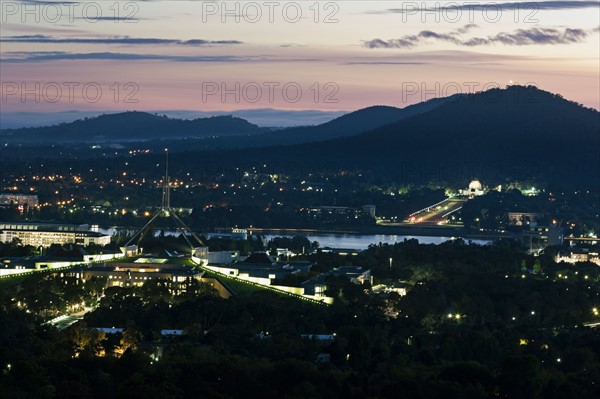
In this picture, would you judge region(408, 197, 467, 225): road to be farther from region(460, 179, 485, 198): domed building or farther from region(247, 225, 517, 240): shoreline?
region(247, 225, 517, 240): shoreline

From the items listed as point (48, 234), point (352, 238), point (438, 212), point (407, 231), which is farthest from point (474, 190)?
point (48, 234)

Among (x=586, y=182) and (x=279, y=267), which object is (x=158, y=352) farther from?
(x=586, y=182)

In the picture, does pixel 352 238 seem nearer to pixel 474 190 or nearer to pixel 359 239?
pixel 359 239

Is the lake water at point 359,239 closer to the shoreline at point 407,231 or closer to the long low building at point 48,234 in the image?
the shoreline at point 407,231

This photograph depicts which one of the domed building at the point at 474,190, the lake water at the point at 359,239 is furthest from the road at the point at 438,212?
the lake water at the point at 359,239

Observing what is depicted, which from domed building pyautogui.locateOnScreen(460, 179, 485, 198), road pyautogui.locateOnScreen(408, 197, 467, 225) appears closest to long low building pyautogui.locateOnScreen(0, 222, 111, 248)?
road pyautogui.locateOnScreen(408, 197, 467, 225)

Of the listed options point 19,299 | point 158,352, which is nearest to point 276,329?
point 158,352
